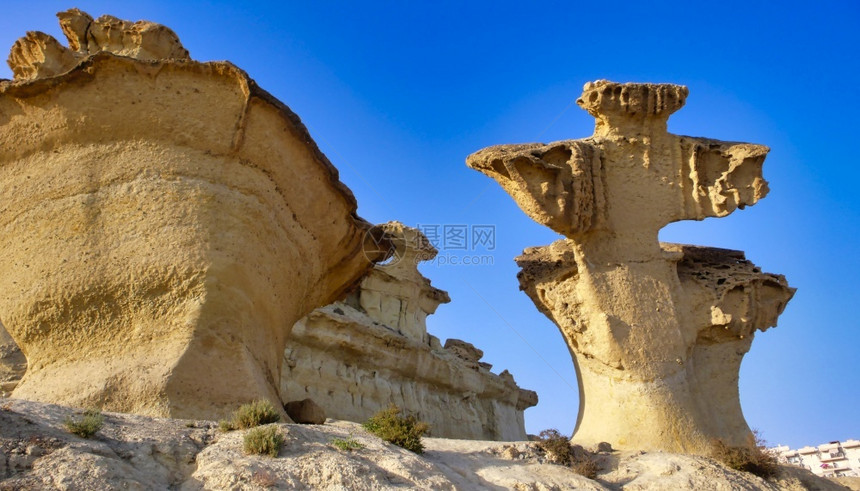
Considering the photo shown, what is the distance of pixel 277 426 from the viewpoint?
5.26 metres

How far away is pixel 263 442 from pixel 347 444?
0.68 metres

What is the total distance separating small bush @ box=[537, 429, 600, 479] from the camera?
23.4 feet

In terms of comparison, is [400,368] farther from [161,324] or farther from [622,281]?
[161,324]

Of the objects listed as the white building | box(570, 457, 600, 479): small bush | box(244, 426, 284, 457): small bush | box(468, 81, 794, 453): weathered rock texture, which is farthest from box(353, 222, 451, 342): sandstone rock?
the white building

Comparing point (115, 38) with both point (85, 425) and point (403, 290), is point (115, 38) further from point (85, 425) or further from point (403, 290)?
point (403, 290)

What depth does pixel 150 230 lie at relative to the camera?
6805 millimetres

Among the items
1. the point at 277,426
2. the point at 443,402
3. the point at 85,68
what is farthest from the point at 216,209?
the point at 443,402

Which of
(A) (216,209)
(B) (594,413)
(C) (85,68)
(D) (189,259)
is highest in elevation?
(C) (85,68)

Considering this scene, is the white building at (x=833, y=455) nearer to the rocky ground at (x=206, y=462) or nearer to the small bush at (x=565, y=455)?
the small bush at (x=565, y=455)

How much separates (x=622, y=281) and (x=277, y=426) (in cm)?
602

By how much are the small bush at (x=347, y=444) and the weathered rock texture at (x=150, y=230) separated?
130 centimetres

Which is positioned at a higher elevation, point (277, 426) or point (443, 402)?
point (443, 402)

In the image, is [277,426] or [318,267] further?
[318,267]

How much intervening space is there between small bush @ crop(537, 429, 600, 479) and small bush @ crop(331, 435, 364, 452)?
234cm
